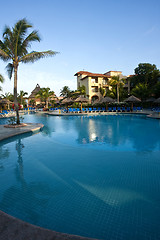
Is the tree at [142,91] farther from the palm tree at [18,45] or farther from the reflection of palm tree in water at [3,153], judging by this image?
the reflection of palm tree in water at [3,153]

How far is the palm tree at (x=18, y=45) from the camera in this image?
9.77m

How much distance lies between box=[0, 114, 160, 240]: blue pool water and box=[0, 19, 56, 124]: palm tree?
740cm

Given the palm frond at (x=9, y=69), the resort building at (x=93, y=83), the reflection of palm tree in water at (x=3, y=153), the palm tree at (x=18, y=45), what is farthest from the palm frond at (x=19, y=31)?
the resort building at (x=93, y=83)

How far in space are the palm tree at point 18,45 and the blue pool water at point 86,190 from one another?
24.3ft

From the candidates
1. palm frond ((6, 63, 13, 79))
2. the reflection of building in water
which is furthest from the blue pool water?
palm frond ((6, 63, 13, 79))

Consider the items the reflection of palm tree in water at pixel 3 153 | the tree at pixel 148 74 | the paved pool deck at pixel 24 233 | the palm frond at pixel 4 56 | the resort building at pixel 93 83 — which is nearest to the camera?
the paved pool deck at pixel 24 233

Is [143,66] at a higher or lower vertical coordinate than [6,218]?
higher

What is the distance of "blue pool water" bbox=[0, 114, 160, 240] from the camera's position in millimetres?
2326

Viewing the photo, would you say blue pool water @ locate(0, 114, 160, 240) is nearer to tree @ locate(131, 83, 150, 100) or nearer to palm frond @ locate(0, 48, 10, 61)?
palm frond @ locate(0, 48, 10, 61)

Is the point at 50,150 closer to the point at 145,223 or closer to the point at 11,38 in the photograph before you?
the point at 145,223

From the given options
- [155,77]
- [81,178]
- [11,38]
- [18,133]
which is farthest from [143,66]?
[81,178]

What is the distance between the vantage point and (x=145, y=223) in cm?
232

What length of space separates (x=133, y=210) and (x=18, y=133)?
7709mm

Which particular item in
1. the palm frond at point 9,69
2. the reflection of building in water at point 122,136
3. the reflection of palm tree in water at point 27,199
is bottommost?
the reflection of palm tree in water at point 27,199
